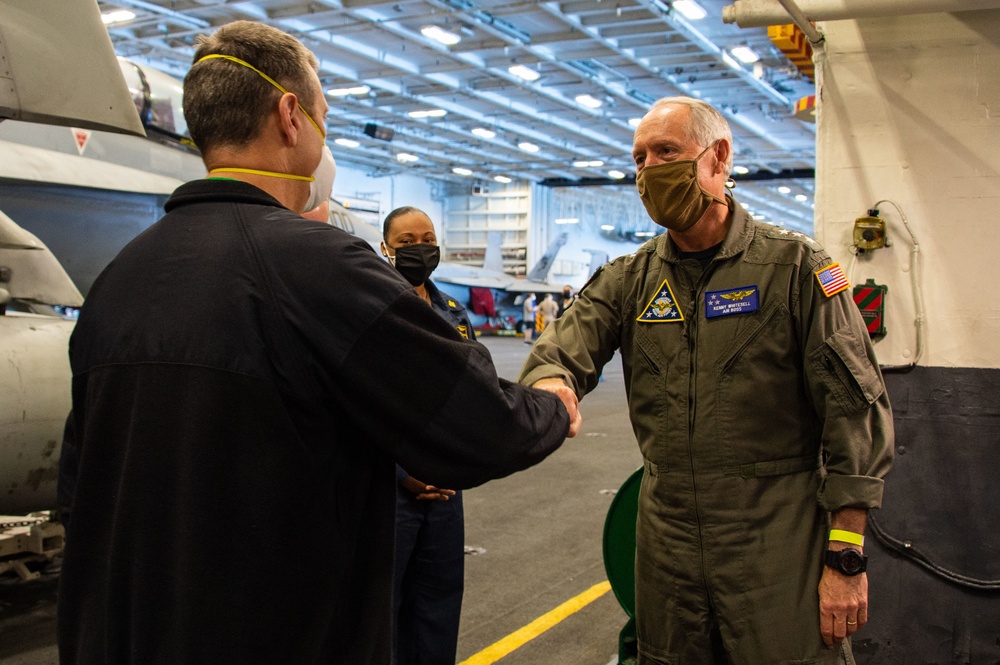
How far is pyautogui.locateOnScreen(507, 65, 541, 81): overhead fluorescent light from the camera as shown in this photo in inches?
784

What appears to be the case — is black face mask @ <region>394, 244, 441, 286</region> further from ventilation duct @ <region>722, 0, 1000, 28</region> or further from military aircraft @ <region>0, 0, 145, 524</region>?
ventilation duct @ <region>722, 0, 1000, 28</region>

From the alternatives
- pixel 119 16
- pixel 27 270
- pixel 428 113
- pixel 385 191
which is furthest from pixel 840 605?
pixel 385 191

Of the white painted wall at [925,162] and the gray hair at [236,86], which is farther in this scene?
the white painted wall at [925,162]

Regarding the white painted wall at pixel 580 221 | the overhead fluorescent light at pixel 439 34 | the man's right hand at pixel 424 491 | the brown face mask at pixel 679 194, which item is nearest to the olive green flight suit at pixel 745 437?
the brown face mask at pixel 679 194

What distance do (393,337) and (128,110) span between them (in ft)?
7.72

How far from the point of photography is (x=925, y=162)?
301cm

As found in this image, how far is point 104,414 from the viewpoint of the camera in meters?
1.24

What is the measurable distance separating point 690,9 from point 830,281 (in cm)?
1441

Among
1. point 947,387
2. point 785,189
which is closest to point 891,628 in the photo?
point 947,387

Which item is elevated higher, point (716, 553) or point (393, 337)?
point (393, 337)

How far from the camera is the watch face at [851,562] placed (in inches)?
76.1

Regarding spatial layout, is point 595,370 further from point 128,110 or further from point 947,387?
point 128,110

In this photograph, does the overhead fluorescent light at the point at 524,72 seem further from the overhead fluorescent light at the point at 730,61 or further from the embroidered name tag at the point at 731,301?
the embroidered name tag at the point at 731,301

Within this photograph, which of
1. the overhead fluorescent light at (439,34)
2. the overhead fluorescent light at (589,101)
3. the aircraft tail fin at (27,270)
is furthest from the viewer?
the overhead fluorescent light at (589,101)
